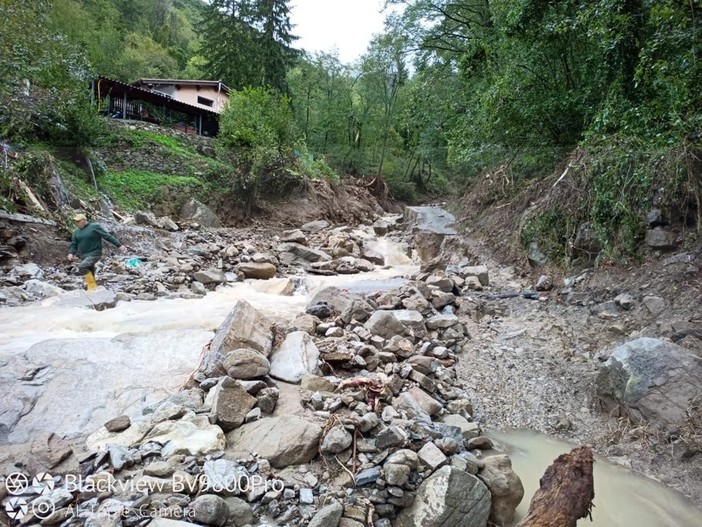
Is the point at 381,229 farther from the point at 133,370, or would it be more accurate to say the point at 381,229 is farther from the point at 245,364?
the point at 245,364

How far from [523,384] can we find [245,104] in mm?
16625

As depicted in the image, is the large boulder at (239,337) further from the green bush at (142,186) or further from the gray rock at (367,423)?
the green bush at (142,186)

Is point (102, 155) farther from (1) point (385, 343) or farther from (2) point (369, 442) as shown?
(2) point (369, 442)

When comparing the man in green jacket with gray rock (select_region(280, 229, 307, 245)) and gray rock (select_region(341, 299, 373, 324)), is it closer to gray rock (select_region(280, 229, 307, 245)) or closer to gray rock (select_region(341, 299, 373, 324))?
gray rock (select_region(341, 299, 373, 324))

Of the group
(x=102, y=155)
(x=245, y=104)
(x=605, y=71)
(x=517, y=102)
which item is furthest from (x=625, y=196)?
(x=102, y=155)

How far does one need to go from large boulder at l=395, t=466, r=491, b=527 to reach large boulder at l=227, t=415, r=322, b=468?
75cm

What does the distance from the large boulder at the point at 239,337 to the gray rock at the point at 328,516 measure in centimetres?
194

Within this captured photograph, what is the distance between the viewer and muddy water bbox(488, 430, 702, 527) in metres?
3.07

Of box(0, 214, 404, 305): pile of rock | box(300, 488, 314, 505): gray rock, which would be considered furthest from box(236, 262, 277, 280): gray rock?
box(300, 488, 314, 505): gray rock

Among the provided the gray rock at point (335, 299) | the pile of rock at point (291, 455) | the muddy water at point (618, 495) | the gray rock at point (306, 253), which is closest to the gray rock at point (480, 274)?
the gray rock at point (335, 299)

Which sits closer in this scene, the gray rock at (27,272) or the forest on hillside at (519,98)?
the forest on hillside at (519,98)

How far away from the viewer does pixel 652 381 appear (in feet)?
12.9

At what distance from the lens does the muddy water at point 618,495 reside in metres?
3.07

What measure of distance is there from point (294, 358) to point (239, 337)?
0.64 metres
